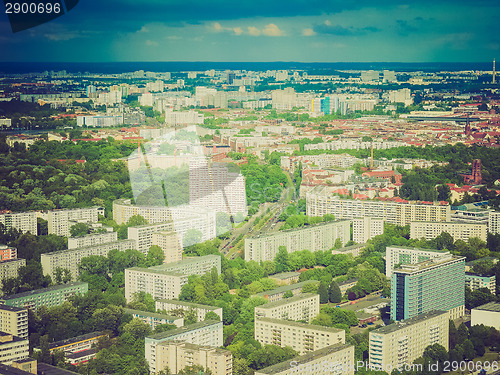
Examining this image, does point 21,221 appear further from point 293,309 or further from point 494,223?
point 494,223

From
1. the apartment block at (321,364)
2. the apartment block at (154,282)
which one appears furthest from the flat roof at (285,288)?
the apartment block at (321,364)

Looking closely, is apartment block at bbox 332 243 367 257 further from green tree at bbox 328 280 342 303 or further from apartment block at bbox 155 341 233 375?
apartment block at bbox 155 341 233 375

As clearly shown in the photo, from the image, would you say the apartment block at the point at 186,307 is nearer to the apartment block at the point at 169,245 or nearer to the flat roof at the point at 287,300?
the flat roof at the point at 287,300

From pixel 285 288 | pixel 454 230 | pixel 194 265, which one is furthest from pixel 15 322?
pixel 454 230

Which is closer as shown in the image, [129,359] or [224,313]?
[129,359]

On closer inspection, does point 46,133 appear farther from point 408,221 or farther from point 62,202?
point 408,221

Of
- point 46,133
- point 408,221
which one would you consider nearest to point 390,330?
point 408,221
